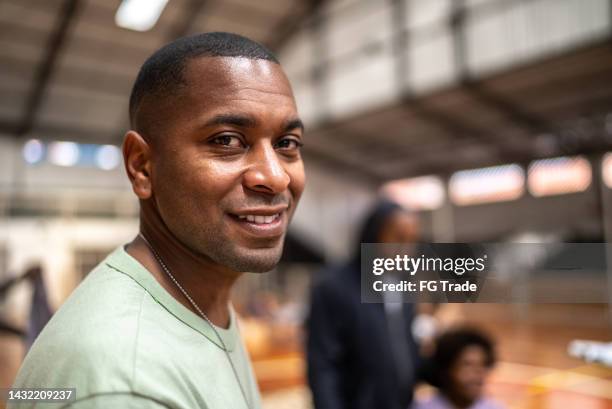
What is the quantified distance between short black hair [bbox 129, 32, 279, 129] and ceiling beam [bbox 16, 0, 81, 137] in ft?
6.87

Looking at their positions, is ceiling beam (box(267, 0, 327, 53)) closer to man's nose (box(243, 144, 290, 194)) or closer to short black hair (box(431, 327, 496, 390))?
short black hair (box(431, 327, 496, 390))

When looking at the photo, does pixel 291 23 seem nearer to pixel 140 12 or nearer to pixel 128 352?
pixel 140 12

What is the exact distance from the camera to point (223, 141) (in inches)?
22.0

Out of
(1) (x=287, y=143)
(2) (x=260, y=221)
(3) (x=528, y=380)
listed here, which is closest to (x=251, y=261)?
(2) (x=260, y=221)

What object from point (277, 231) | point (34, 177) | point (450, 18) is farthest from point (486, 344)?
point (450, 18)

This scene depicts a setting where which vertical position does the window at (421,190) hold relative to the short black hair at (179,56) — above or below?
above

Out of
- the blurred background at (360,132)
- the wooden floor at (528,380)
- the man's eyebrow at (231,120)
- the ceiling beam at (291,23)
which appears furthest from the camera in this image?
the ceiling beam at (291,23)

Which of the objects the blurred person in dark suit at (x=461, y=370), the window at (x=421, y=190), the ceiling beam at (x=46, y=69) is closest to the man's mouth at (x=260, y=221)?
the blurred person in dark suit at (x=461, y=370)

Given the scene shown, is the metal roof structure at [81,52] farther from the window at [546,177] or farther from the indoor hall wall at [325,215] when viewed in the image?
the indoor hall wall at [325,215]

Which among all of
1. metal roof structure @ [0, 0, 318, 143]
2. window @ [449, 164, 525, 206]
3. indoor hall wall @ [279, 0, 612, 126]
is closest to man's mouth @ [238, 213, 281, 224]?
metal roof structure @ [0, 0, 318, 143]

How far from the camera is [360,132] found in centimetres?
955

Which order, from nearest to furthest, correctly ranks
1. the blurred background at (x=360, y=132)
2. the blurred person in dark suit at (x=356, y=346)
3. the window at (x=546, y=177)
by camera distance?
1. the blurred person in dark suit at (x=356, y=346)
2. the blurred background at (x=360, y=132)
3. the window at (x=546, y=177)

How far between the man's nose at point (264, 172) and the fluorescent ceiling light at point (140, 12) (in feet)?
3.06

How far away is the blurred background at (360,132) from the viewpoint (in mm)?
2418
